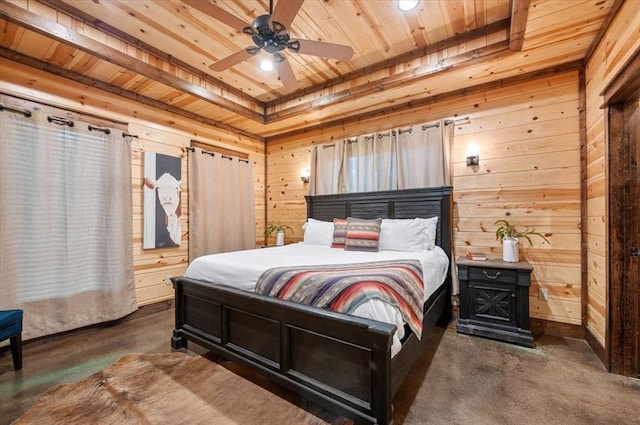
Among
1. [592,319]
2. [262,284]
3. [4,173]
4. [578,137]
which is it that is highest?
[578,137]

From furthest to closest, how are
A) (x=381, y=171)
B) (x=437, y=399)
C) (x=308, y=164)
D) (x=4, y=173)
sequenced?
(x=308, y=164) < (x=381, y=171) < (x=4, y=173) < (x=437, y=399)

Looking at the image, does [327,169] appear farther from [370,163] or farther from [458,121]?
[458,121]

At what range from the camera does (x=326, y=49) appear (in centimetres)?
214

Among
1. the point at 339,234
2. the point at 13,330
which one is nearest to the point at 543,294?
the point at 339,234

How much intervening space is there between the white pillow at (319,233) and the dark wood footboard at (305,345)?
1747mm

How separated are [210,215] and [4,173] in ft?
6.76

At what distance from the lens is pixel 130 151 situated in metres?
3.33

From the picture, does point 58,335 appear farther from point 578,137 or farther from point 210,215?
point 578,137

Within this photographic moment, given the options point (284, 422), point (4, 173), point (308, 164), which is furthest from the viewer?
point (308, 164)

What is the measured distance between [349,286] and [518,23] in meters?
2.41

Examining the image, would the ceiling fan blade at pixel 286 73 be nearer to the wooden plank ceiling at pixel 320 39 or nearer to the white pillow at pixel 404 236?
the wooden plank ceiling at pixel 320 39

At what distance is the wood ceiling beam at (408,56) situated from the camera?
2.59 meters

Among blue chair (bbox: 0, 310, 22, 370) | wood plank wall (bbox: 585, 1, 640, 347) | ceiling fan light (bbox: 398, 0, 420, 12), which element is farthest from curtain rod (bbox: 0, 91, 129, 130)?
wood plank wall (bbox: 585, 1, 640, 347)

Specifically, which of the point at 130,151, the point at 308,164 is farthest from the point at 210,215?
the point at 308,164
